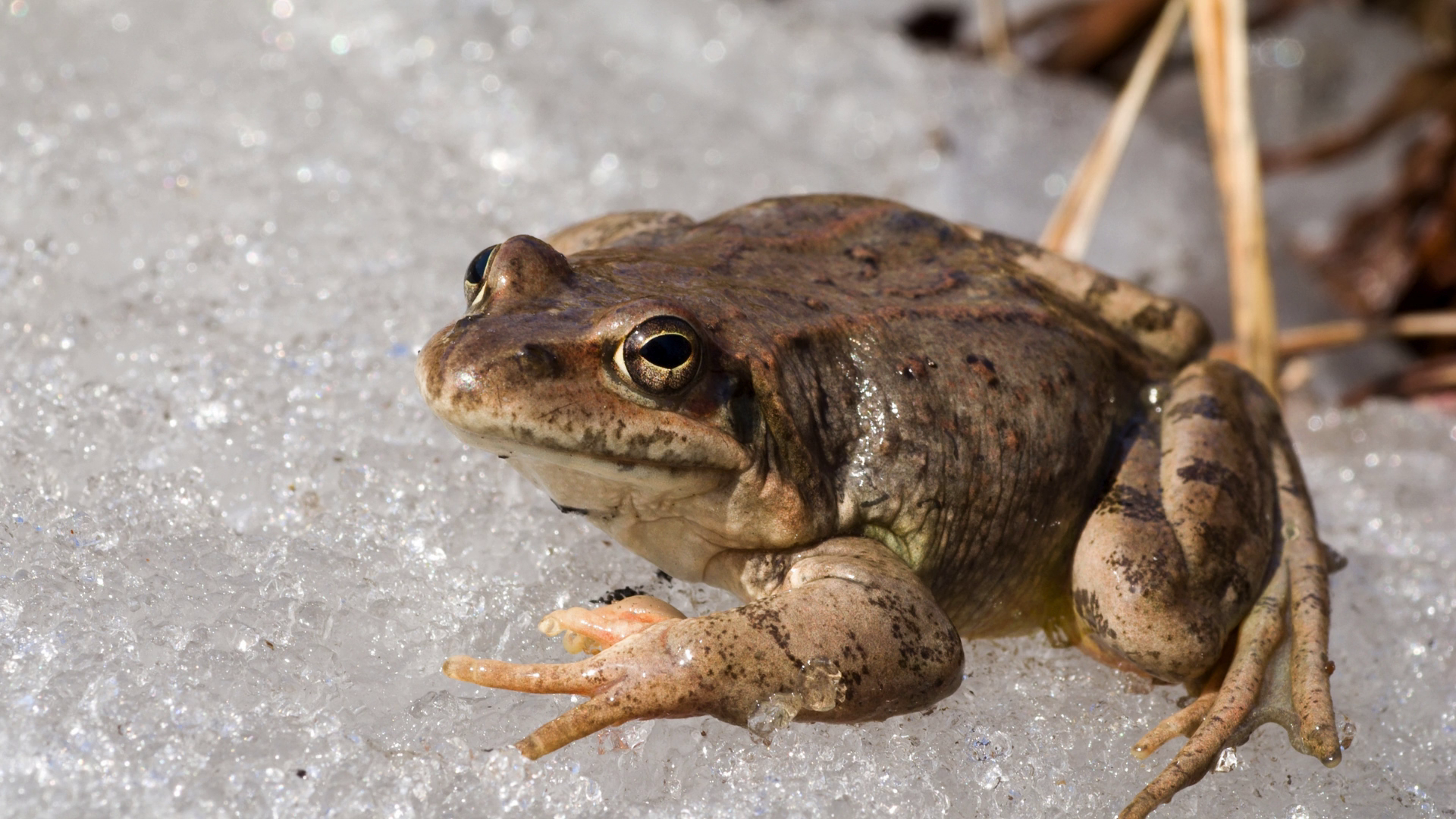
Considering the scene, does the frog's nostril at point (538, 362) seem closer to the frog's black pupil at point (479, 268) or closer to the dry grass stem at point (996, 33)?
the frog's black pupil at point (479, 268)

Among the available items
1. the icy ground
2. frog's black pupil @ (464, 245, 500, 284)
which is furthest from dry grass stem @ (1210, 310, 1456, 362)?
frog's black pupil @ (464, 245, 500, 284)

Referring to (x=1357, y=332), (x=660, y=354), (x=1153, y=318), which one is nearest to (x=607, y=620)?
(x=660, y=354)

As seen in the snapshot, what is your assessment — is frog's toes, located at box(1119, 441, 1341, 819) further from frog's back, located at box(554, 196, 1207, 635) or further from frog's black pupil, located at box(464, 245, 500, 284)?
frog's black pupil, located at box(464, 245, 500, 284)

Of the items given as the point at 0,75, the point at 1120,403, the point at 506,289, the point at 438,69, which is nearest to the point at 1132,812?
the point at 1120,403

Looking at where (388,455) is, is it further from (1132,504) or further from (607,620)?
(1132,504)

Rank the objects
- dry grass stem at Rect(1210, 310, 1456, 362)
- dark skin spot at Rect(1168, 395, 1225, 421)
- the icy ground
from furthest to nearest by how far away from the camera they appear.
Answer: dry grass stem at Rect(1210, 310, 1456, 362) < dark skin spot at Rect(1168, 395, 1225, 421) < the icy ground

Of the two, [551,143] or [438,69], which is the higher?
[438,69]

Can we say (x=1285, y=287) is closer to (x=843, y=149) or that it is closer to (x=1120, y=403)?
(x=843, y=149)
